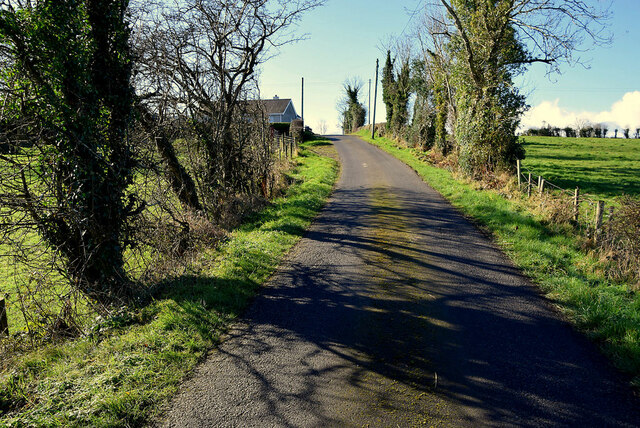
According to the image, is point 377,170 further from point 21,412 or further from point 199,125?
point 21,412

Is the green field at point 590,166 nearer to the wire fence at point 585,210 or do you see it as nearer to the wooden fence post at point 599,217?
the wire fence at point 585,210

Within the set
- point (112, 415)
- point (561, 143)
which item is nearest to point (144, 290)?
point (112, 415)

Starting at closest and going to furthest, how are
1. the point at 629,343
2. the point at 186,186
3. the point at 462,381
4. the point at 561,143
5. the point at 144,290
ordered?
1. the point at 462,381
2. the point at 629,343
3. the point at 144,290
4. the point at 186,186
5. the point at 561,143

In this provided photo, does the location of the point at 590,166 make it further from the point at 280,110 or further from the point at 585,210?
the point at 280,110

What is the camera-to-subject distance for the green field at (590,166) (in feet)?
55.1

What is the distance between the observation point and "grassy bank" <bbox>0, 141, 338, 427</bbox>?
3.51 metres

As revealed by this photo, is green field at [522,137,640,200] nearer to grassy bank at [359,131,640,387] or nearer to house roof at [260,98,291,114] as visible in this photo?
grassy bank at [359,131,640,387]

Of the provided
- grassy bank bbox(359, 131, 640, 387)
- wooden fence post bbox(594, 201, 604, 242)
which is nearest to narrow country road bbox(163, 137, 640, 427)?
grassy bank bbox(359, 131, 640, 387)

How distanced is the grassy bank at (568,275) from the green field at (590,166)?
739cm

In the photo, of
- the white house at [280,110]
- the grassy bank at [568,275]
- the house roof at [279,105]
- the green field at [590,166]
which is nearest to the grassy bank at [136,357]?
the grassy bank at [568,275]

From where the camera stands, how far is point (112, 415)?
338cm

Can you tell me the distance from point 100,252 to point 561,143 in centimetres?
4185

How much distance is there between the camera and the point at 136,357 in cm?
425

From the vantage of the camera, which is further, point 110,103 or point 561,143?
point 561,143
